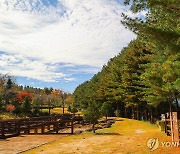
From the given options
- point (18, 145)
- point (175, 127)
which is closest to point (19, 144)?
point (18, 145)

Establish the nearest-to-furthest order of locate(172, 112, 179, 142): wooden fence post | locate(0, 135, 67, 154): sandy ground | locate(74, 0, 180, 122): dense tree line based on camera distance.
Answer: locate(74, 0, 180, 122): dense tree line < locate(0, 135, 67, 154): sandy ground < locate(172, 112, 179, 142): wooden fence post

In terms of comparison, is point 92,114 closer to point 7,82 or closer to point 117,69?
point 117,69

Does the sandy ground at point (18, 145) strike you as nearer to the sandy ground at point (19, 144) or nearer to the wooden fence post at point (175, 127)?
the sandy ground at point (19, 144)

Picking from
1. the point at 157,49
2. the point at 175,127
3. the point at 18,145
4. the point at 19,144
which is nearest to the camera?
the point at 175,127

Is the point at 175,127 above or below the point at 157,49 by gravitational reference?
below

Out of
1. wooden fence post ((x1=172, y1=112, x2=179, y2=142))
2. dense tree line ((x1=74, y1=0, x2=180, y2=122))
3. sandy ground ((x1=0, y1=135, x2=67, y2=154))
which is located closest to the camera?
dense tree line ((x1=74, y1=0, x2=180, y2=122))

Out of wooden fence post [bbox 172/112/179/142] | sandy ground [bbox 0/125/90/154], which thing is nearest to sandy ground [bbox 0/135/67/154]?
sandy ground [bbox 0/125/90/154]

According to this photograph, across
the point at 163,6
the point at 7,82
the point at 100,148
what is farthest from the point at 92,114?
the point at 7,82

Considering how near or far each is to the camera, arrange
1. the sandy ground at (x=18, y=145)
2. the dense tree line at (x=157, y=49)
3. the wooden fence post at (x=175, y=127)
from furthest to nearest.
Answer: the wooden fence post at (x=175, y=127), the sandy ground at (x=18, y=145), the dense tree line at (x=157, y=49)

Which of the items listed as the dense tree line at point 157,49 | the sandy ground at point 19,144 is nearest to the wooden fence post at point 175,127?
the dense tree line at point 157,49

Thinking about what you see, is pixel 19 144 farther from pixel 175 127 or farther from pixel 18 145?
pixel 175 127

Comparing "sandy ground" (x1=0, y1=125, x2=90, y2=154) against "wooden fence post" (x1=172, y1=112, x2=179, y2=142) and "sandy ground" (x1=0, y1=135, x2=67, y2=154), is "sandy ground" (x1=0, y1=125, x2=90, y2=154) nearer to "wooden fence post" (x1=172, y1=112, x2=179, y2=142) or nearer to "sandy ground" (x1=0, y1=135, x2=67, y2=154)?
"sandy ground" (x1=0, y1=135, x2=67, y2=154)

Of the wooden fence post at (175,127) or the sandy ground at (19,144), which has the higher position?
the wooden fence post at (175,127)

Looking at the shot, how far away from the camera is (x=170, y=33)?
991cm
